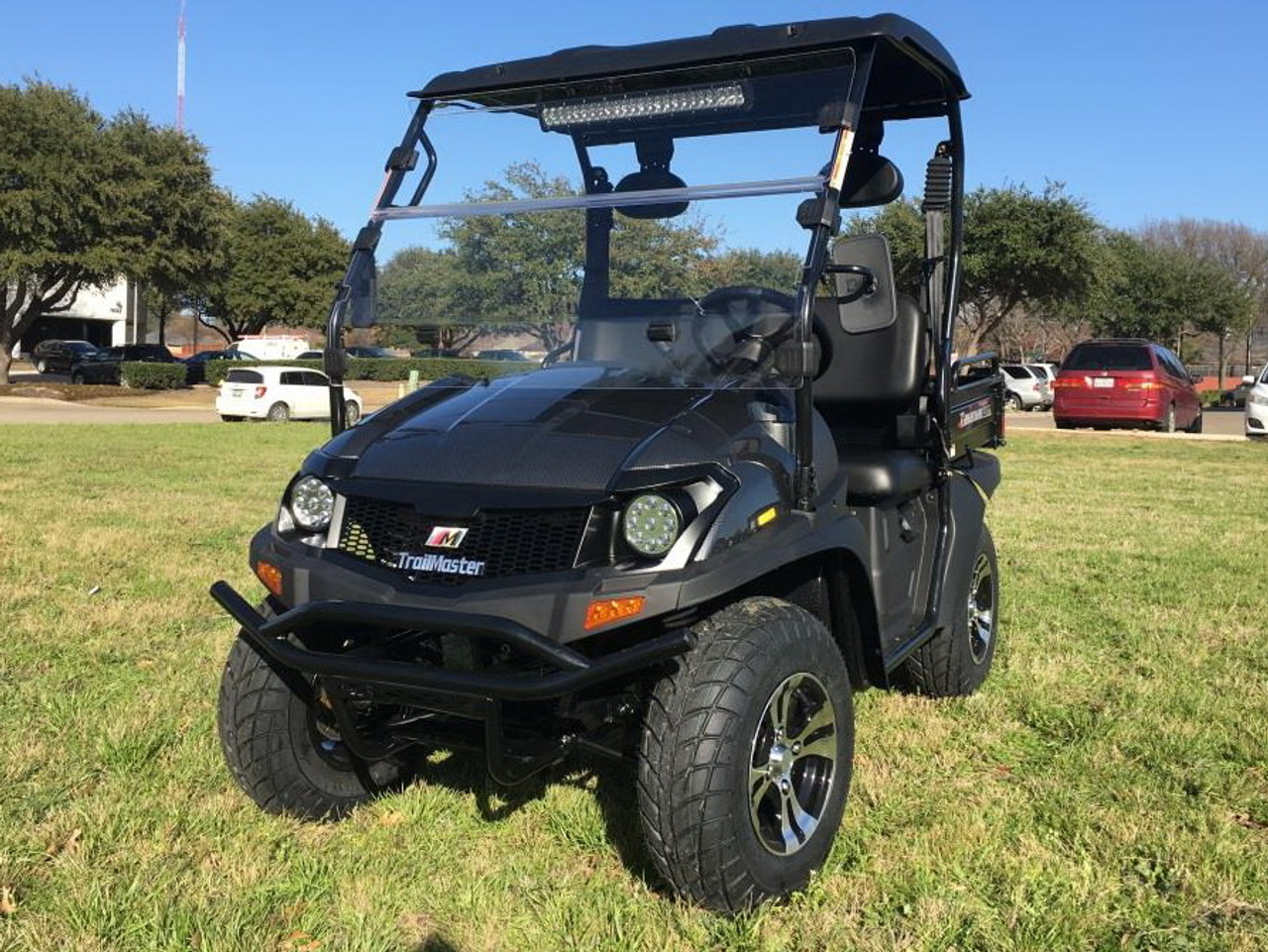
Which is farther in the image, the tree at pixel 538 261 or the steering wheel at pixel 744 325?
the tree at pixel 538 261

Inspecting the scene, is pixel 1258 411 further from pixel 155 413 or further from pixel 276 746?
pixel 155 413

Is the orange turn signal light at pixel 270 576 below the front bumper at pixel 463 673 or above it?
above

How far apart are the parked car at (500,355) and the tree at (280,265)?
50.8 meters

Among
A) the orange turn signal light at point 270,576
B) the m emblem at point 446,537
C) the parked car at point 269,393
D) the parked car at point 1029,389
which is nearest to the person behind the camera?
the m emblem at point 446,537

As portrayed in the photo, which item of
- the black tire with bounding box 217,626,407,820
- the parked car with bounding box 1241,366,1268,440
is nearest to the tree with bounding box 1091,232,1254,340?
the parked car with bounding box 1241,366,1268,440

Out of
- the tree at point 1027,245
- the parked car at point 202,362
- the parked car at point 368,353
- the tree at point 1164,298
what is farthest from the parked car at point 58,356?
the parked car at point 368,353

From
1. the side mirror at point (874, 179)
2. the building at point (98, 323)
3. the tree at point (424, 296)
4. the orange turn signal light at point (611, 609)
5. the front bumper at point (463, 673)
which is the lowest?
the front bumper at point (463, 673)

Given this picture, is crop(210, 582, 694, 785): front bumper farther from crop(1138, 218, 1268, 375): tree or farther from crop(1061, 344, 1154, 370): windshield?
crop(1138, 218, 1268, 375): tree

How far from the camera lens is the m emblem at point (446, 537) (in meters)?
2.85

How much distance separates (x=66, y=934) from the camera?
272 centimetres

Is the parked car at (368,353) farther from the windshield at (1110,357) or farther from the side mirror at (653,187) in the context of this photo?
Answer: the windshield at (1110,357)

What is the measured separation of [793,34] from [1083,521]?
748 centimetres

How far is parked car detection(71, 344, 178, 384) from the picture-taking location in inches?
1628

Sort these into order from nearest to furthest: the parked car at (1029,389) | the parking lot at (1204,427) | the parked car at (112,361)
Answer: the parking lot at (1204,427), the parked car at (1029,389), the parked car at (112,361)
